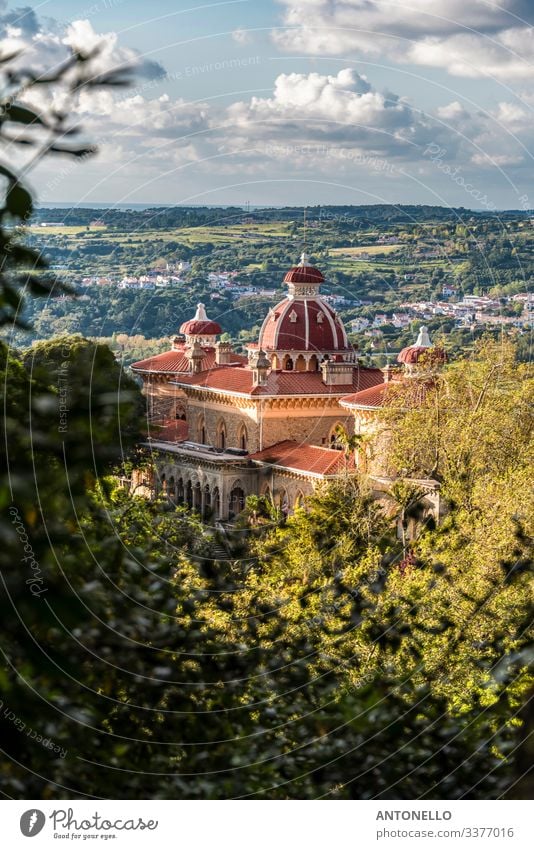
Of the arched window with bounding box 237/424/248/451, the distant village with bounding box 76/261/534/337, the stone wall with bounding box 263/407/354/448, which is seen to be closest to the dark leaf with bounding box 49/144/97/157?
the distant village with bounding box 76/261/534/337

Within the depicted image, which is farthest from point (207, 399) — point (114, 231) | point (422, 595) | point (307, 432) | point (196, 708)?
point (196, 708)

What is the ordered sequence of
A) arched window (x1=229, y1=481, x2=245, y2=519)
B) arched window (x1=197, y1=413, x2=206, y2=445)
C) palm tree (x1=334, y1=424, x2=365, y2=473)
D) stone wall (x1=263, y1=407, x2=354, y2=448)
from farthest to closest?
arched window (x1=197, y1=413, x2=206, y2=445) → stone wall (x1=263, y1=407, x2=354, y2=448) → arched window (x1=229, y1=481, x2=245, y2=519) → palm tree (x1=334, y1=424, x2=365, y2=473)

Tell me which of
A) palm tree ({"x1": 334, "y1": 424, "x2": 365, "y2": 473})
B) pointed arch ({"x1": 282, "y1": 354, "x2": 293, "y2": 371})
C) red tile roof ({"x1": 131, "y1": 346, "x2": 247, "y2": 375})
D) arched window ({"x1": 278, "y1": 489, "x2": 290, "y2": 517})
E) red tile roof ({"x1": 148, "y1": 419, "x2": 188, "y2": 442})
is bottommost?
arched window ({"x1": 278, "y1": 489, "x2": 290, "y2": 517})

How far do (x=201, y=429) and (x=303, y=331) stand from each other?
558 cm

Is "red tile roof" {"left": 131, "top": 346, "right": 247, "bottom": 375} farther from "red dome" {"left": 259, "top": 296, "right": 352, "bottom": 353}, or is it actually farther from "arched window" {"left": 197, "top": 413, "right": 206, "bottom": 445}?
"red dome" {"left": 259, "top": 296, "right": 352, "bottom": 353}

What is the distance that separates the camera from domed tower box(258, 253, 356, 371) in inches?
2144

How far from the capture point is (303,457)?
Answer: 4712 centimetres

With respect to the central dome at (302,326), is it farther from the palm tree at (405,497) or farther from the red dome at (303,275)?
the palm tree at (405,497)

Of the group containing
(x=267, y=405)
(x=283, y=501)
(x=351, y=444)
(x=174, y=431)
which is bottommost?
(x=283, y=501)

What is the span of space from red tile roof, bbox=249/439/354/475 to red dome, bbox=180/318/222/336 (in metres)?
10.7

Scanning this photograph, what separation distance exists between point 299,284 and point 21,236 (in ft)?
168

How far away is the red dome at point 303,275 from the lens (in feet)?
182

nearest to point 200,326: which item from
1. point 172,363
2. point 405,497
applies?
point 172,363

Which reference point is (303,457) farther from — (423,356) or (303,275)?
(303,275)
